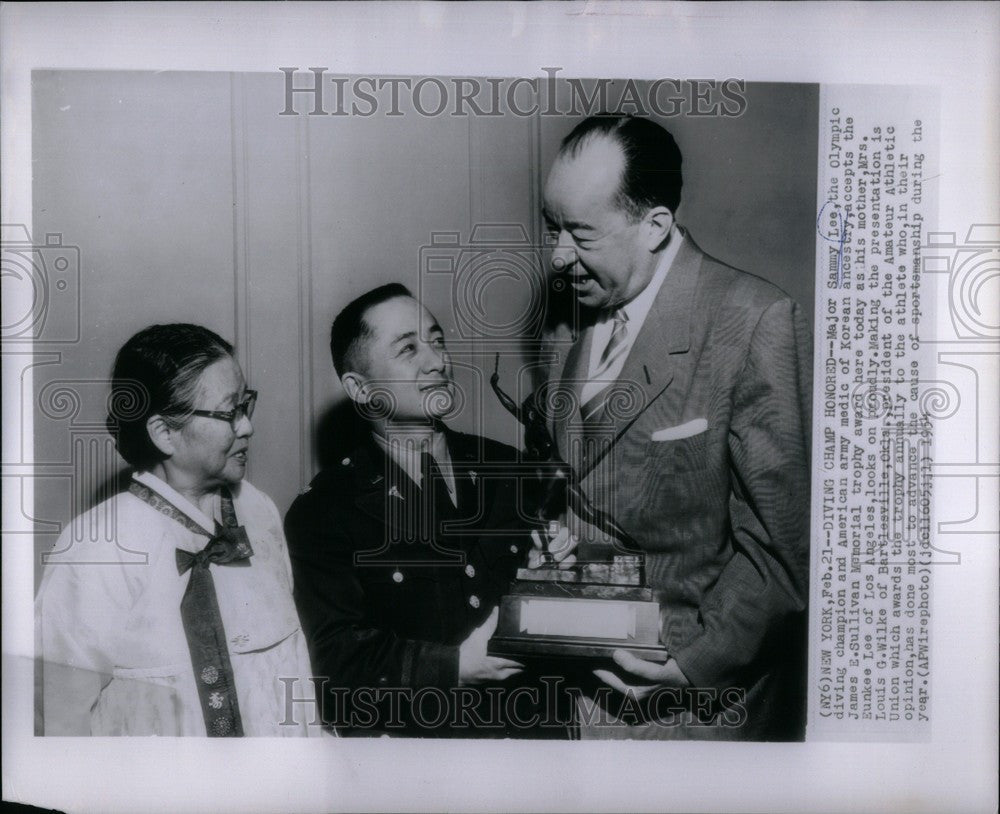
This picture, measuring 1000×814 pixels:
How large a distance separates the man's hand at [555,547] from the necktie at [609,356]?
27cm

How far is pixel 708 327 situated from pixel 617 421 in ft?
1.02

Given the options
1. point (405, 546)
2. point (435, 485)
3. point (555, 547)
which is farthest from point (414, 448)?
point (555, 547)

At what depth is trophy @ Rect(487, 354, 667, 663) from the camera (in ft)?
7.05

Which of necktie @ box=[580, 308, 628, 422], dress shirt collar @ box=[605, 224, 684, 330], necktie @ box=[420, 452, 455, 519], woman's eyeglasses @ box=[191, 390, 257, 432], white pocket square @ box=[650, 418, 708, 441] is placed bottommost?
necktie @ box=[420, 452, 455, 519]

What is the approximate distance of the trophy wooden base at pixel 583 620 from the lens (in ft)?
7.05

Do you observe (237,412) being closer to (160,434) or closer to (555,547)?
(160,434)

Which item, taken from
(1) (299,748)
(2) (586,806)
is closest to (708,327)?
(2) (586,806)

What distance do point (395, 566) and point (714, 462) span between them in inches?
31.4

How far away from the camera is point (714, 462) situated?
2162mm

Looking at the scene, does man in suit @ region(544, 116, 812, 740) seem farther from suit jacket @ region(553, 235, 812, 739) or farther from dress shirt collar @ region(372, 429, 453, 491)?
dress shirt collar @ region(372, 429, 453, 491)

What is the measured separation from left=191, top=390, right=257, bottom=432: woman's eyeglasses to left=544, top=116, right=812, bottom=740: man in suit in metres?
0.73

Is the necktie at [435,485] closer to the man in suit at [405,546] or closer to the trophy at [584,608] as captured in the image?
the man in suit at [405,546]

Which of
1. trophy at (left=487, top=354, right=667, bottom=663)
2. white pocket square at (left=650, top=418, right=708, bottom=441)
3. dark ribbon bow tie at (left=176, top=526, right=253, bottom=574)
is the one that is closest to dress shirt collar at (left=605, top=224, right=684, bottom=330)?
white pocket square at (left=650, top=418, right=708, bottom=441)

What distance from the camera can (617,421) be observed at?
7.09ft
